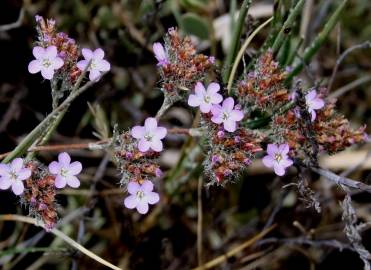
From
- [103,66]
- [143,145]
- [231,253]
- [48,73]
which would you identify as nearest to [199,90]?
[143,145]

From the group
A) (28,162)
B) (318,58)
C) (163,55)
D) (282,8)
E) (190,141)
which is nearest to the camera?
Result: (28,162)

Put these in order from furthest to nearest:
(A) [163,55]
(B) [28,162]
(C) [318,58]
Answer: (C) [318,58] → (A) [163,55] → (B) [28,162]

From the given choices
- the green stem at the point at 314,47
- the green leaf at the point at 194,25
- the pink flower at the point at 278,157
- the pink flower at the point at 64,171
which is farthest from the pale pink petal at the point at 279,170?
the green leaf at the point at 194,25

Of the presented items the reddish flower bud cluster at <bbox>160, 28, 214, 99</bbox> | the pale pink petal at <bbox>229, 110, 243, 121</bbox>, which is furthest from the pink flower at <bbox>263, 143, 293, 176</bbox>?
the reddish flower bud cluster at <bbox>160, 28, 214, 99</bbox>

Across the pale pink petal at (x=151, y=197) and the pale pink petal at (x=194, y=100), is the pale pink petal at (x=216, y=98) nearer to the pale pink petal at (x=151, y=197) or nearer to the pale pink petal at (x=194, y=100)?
the pale pink petal at (x=194, y=100)

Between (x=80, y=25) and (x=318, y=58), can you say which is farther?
(x=318, y=58)

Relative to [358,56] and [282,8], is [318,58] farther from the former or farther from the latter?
[282,8]

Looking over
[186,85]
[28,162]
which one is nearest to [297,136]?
[186,85]
